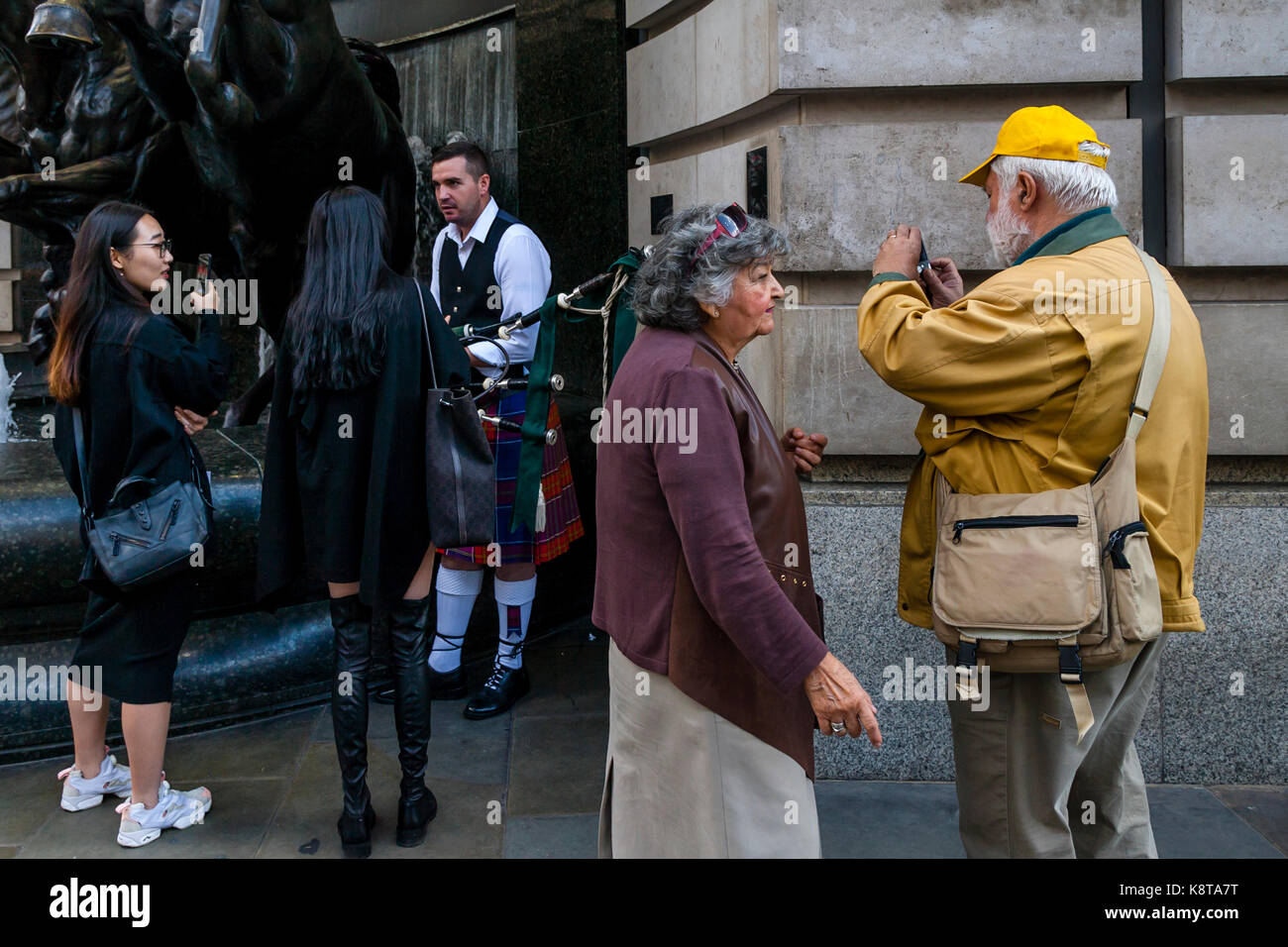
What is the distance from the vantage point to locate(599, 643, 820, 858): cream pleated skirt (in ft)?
7.87

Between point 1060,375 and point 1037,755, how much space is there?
0.86 m

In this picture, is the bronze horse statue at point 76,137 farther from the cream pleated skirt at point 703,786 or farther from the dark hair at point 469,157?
the cream pleated skirt at point 703,786

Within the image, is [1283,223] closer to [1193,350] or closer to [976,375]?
[1193,350]

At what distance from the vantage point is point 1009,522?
8.46ft

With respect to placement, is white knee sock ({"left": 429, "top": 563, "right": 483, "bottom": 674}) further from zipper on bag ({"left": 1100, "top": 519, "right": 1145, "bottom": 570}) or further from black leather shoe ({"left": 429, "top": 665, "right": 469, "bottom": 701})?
zipper on bag ({"left": 1100, "top": 519, "right": 1145, "bottom": 570})

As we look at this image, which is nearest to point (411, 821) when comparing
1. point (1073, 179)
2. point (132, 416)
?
point (132, 416)

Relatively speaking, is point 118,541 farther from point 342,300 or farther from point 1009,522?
point 1009,522

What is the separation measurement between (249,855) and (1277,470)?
363cm

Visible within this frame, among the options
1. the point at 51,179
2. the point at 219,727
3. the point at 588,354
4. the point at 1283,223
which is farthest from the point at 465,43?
the point at 1283,223

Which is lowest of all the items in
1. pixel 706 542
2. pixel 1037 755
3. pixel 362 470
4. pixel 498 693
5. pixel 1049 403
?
pixel 498 693

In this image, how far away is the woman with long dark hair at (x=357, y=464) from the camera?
3.48 m

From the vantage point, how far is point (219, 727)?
15.6 ft

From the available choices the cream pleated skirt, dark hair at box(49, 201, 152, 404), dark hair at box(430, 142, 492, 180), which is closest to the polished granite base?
the cream pleated skirt

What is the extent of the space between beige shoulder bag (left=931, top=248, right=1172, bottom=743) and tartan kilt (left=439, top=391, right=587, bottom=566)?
252 cm
